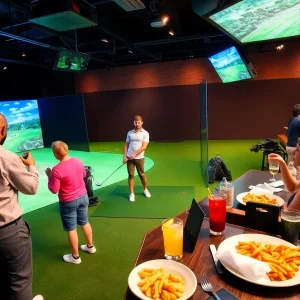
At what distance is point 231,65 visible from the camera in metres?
6.98

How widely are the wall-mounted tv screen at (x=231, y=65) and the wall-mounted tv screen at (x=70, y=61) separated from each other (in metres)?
3.72

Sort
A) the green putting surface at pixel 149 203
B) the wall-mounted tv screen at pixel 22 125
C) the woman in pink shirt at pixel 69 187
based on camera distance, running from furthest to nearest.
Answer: the wall-mounted tv screen at pixel 22 125 < the green putting surface at pixel 149 203 < the woman in pink shirt at pixel 69 187

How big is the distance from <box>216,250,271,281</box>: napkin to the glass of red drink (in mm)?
280

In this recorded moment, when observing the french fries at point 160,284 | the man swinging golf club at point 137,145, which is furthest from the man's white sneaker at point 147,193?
the french fries at point 160,284

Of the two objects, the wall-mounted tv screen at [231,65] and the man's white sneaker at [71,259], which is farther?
the wall-mounted tv screen at [231,65]

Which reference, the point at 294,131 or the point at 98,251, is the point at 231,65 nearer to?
the point at 294,131

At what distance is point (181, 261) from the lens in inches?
46.9

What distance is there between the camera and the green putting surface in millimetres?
3865

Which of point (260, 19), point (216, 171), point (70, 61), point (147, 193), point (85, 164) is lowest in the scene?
point (85, 164)

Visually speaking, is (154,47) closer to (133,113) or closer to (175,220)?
(133,113)

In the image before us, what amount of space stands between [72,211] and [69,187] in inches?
10.4

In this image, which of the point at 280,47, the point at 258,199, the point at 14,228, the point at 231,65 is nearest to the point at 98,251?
the point at 14,228

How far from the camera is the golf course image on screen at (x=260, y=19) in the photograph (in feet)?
5.87

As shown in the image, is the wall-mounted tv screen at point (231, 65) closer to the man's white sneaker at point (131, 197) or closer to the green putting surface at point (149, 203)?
the green putting surface at point (149, 203)
